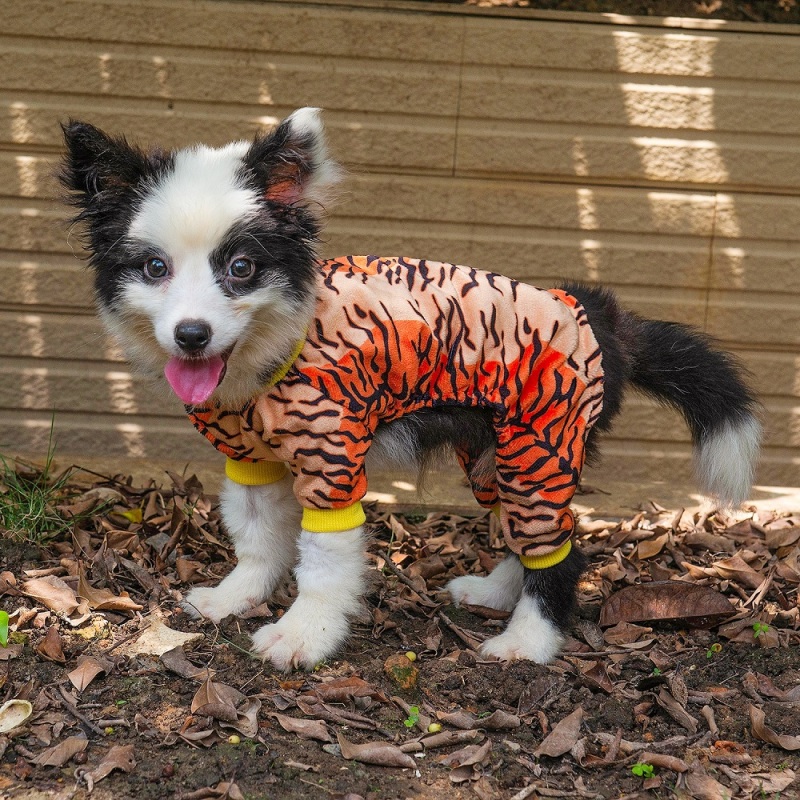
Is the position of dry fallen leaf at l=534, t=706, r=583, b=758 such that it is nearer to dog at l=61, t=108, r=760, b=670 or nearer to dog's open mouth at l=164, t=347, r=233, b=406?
dog at l=61, t=108, r=760, b=670

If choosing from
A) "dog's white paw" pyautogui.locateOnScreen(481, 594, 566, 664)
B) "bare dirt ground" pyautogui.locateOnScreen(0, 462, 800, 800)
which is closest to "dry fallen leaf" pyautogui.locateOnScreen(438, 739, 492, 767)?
"bare dirt ground" pyautogui.locateOnScreen(0, 462, 800, 800)

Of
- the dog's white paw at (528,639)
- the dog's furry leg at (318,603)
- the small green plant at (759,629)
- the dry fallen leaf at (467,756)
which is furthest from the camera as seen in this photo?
the small green plant at (759,629)

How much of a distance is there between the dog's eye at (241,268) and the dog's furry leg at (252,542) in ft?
3.31

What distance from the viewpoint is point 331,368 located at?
3619mm

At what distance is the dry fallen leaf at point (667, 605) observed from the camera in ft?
14.1

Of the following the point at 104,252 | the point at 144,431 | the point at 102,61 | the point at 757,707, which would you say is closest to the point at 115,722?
the point at 104,252

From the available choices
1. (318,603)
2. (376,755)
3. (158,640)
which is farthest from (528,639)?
(158,640)

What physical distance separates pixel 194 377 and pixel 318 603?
990mm

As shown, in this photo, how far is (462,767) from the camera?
10.8ft

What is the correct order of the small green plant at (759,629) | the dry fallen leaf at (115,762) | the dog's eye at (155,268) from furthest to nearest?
the small green plant at (759,629)
the dog's eye at (155,268)
the dry fallen leaf at (115,762)

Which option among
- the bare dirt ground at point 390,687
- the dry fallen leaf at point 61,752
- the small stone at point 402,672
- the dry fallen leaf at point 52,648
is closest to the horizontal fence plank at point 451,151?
the bare dirt ground at point 390,687

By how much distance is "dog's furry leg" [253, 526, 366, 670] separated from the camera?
376 cm

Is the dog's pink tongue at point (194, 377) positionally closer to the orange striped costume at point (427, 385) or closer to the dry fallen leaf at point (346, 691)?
the orange striped costume at point (427, 385)

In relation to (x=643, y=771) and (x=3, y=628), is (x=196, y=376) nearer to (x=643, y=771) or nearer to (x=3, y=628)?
(x=3, y=628)
